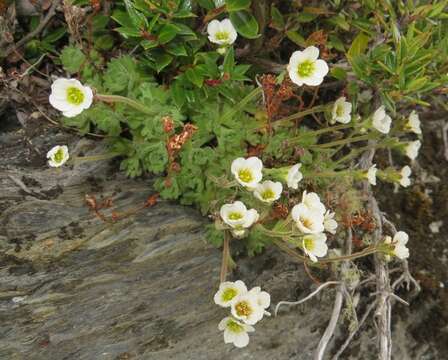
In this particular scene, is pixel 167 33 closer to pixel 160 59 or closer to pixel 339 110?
pixel 160 59

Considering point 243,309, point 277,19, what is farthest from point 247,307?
point 277,19

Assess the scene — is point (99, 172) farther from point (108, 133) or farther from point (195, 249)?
point (195, 249)

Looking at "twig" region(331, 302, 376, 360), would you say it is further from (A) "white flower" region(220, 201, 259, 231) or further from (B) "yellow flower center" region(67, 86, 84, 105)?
(B) "yellow flower center" region(67, 86, 84, 105)

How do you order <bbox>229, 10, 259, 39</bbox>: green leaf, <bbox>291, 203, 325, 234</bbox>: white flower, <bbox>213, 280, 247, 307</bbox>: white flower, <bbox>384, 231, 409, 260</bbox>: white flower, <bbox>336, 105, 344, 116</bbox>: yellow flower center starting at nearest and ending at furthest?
<bbox>291, 203, 325, 234</bbox>: white flower
<bbox>213, 280, 247, 307</bbox>: white flower
<bbox>384, 231, 409, 260</bbox>: white flower
<bbox>229, 10, 259, 39</bbox>: green leaf
<bbox>336, 105, 344, 116</bbox>: yellow flower center

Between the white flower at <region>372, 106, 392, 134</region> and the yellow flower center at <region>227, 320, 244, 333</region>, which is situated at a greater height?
the white flower at <region>372, 106, 392, 134</region>

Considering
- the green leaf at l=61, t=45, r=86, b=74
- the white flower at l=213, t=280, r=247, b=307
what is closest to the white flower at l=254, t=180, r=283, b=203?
the white flower at l=213, t=280, r=247, b=307

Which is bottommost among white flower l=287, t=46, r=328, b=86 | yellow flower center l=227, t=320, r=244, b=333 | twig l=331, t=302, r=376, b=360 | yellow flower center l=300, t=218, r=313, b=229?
twig l=331, t=302, r=376, b=360

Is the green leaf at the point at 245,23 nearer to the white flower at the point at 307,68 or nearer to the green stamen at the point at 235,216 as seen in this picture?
the white flower at the point at 307,68
